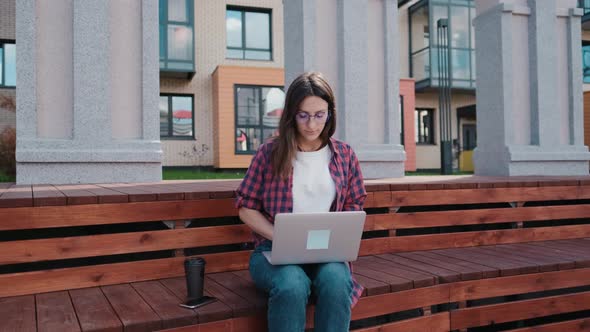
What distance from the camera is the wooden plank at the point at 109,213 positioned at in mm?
2650

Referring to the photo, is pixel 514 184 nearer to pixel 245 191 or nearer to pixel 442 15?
pixel 245 191

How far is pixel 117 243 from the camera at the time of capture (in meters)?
2.82

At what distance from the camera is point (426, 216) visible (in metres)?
3.78

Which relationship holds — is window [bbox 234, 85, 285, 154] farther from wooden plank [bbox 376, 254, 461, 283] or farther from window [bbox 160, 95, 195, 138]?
wooden plank [bbox 376, 254, 461, 283]

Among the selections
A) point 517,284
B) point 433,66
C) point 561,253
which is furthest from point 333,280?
point 433,66

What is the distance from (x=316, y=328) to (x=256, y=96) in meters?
14.5

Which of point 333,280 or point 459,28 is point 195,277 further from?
point 459,28

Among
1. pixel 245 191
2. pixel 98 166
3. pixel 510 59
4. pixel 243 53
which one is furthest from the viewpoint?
pixel 243 53

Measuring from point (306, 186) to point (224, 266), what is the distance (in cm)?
93

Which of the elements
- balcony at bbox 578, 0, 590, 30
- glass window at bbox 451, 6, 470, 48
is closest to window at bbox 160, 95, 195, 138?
glass window at bbox 451, 6, 470, 48

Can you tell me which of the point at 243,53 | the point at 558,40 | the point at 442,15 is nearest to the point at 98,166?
the point at 558,40

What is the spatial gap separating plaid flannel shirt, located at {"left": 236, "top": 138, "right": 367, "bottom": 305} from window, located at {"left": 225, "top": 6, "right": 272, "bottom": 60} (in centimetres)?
1514

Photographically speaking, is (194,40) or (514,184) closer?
(514,184)

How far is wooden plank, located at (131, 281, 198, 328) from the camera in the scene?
7.16 feet
